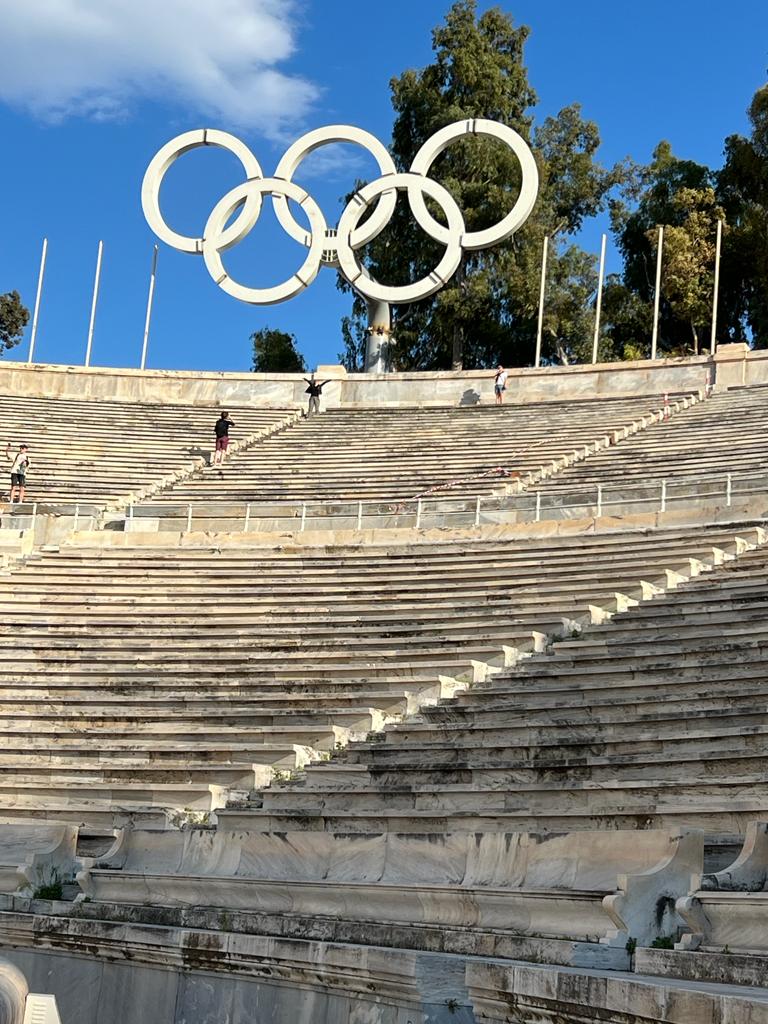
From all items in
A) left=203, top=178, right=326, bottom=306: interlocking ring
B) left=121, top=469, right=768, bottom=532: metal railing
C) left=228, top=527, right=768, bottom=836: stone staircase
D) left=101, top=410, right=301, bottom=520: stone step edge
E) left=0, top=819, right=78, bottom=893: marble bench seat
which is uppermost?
left=203, top=178, right=326, bottom=306: interlocking ring

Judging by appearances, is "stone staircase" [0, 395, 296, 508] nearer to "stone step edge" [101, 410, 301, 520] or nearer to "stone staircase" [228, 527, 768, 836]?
"stone step edge" [101, 410, 301, 520]

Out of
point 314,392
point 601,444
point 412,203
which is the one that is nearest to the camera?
point 601,444

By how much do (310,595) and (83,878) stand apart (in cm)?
735

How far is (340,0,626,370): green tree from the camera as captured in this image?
138 ft

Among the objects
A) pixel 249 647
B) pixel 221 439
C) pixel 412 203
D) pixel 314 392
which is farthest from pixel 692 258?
pixel 249 647

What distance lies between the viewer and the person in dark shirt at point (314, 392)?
29891mm

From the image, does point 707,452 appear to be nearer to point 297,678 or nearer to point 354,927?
point 297,678

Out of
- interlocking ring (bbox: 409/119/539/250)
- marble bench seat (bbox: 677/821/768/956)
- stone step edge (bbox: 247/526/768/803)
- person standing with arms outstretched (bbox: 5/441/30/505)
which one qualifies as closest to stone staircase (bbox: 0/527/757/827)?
stone step edge (bbox: 247/526/768/803)

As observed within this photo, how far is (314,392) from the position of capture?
29.9 m

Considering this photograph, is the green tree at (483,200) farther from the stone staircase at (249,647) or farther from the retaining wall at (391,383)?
the stone staircase at (249,647)

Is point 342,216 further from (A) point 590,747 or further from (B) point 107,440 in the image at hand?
(A) point 590,747

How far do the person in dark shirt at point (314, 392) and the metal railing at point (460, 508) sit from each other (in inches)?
327

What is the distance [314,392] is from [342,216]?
14.5 ft

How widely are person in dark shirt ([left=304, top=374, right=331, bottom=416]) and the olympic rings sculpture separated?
2065 millimetres
